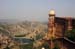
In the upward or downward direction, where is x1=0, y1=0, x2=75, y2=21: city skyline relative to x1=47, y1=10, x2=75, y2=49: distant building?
upward

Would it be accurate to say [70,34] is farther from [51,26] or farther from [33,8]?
[33,8]

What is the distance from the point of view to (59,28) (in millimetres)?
2227

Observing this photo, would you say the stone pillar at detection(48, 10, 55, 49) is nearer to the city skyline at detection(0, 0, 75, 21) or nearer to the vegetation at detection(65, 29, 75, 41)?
the city skyline at detection(0, 0, 75, 21)

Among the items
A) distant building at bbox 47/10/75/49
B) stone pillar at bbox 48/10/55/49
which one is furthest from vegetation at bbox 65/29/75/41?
stone pillar at bbox 48/10/55/49

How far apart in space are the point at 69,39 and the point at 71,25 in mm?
169

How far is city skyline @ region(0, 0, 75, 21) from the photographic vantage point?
7.47 feet

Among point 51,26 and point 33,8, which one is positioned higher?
point 33,8

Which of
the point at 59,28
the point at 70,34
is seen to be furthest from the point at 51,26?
the point at 70,34

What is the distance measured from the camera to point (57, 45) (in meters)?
2.24

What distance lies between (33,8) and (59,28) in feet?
1.32

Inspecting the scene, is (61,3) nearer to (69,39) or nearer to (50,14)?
(50,14)

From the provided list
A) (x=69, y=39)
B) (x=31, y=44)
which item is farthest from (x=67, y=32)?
(x=31, y=44)

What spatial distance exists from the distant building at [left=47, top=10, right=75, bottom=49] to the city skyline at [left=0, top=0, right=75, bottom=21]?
0.08m

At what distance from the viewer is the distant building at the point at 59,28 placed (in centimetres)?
221
